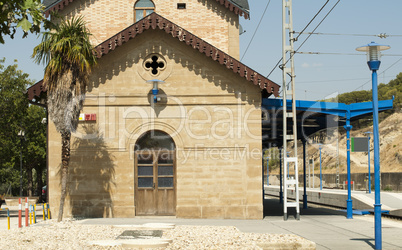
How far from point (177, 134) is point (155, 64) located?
122 inches

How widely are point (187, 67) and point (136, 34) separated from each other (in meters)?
Result: 2.47

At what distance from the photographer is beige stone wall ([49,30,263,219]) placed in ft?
69.6

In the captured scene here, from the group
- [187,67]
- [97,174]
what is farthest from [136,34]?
[97,174]

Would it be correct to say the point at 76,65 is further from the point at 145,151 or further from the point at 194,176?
the point at 194,176

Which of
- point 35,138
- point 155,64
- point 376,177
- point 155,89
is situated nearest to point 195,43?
point 155,64

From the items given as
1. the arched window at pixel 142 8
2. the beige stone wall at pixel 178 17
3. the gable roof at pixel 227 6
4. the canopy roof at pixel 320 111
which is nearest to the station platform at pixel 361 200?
the canopy roof at pixel 320 111

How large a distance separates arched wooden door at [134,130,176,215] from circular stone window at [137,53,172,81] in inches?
90.4

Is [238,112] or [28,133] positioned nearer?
[238,112]

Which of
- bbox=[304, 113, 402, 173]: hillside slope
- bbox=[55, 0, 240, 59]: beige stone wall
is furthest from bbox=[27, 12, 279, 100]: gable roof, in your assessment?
bbox=[304, 113, 402, 173]: hillside slope

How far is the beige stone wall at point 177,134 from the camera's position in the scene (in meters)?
21.2

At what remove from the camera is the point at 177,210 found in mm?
21172

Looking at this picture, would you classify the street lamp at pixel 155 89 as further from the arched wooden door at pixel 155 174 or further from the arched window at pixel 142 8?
the arched window at pixel 142 8

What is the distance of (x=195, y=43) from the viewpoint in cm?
2131

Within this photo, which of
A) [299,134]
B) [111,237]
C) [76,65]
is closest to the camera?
[111,237]
